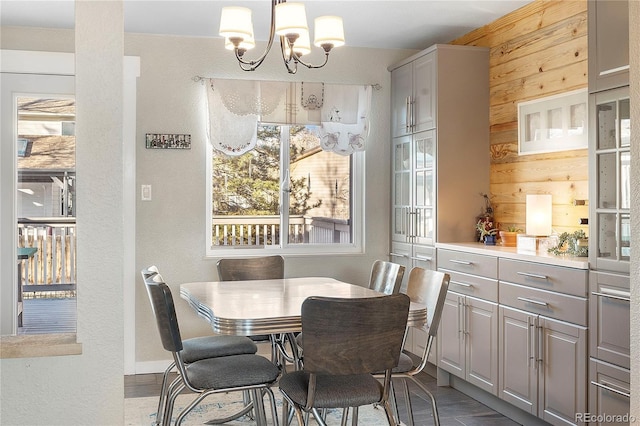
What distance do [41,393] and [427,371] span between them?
3.27 metres

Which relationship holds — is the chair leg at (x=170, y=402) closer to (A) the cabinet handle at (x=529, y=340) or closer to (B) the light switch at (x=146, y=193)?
(A) the cabinet handle at (x=529, y=340)

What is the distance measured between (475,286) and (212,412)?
171 cm

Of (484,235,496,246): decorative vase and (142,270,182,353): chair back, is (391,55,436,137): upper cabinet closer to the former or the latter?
(484,235,496,246): decorative vase

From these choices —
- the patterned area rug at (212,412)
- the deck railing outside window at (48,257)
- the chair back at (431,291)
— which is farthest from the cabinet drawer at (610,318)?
the deck railing outside window at (48,257)

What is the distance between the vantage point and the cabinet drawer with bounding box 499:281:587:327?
3.19 m

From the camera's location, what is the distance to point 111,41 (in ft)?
6.53

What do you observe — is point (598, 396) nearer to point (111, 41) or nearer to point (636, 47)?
point (636, 47)

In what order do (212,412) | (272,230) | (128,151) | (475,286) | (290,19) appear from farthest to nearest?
(272,230)
(128,151)
(475,286)
(212,412)
(290,19)

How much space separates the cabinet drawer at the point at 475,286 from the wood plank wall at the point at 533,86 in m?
0.52

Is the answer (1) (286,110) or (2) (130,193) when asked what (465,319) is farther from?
(2) (130,193)

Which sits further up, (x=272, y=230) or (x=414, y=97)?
(x=414, y=97)

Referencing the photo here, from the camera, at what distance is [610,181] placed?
121 inches

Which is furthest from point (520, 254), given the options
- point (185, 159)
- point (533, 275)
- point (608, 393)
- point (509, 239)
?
point (185, 159)

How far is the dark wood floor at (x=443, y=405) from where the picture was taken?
12.4ft
